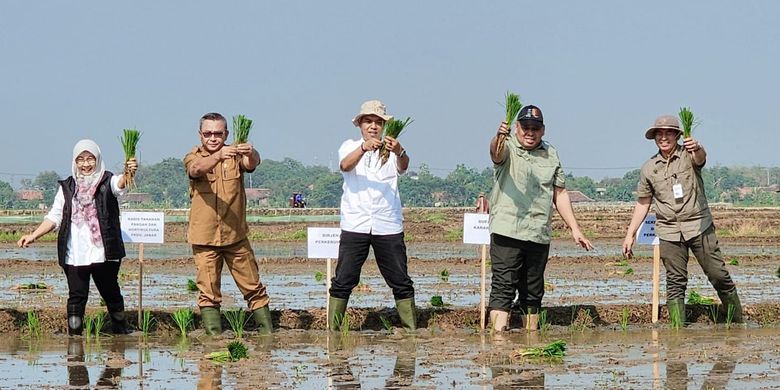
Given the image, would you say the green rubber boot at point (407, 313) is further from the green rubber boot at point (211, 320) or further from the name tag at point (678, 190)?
the name tag at point (678, 190)

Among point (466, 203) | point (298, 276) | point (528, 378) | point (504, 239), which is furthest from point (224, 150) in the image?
point (466, 203)

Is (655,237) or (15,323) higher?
(655,237)

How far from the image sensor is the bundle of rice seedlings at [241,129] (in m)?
10.1

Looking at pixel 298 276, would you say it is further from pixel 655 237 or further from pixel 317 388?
pixel 317 388

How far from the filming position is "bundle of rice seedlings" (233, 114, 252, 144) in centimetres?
1013

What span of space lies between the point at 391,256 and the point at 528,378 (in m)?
2.55

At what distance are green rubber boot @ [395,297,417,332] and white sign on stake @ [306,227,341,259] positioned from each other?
77 cm

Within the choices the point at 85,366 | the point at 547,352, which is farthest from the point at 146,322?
the point at 547,352

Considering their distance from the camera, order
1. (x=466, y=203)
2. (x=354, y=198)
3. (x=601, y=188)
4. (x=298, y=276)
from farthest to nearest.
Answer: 1. (x=601, y=188)
2. (x=466, y=203)
3. (x=298, y=276)
4. (x=354, y=198)

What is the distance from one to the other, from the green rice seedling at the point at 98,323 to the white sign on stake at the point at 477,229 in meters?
3.10

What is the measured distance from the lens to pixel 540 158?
10477mm

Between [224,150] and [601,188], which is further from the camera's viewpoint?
[601,188]

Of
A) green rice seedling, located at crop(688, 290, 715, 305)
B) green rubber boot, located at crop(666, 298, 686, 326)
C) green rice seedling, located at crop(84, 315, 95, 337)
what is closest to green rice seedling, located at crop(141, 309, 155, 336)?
green rice seedling, located at crop(84, 315, 95, 337)

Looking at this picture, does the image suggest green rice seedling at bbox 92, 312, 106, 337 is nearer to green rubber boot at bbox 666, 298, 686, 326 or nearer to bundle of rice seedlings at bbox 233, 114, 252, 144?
bundle of rice seedlings at bbox 233, 114, 252, 144
